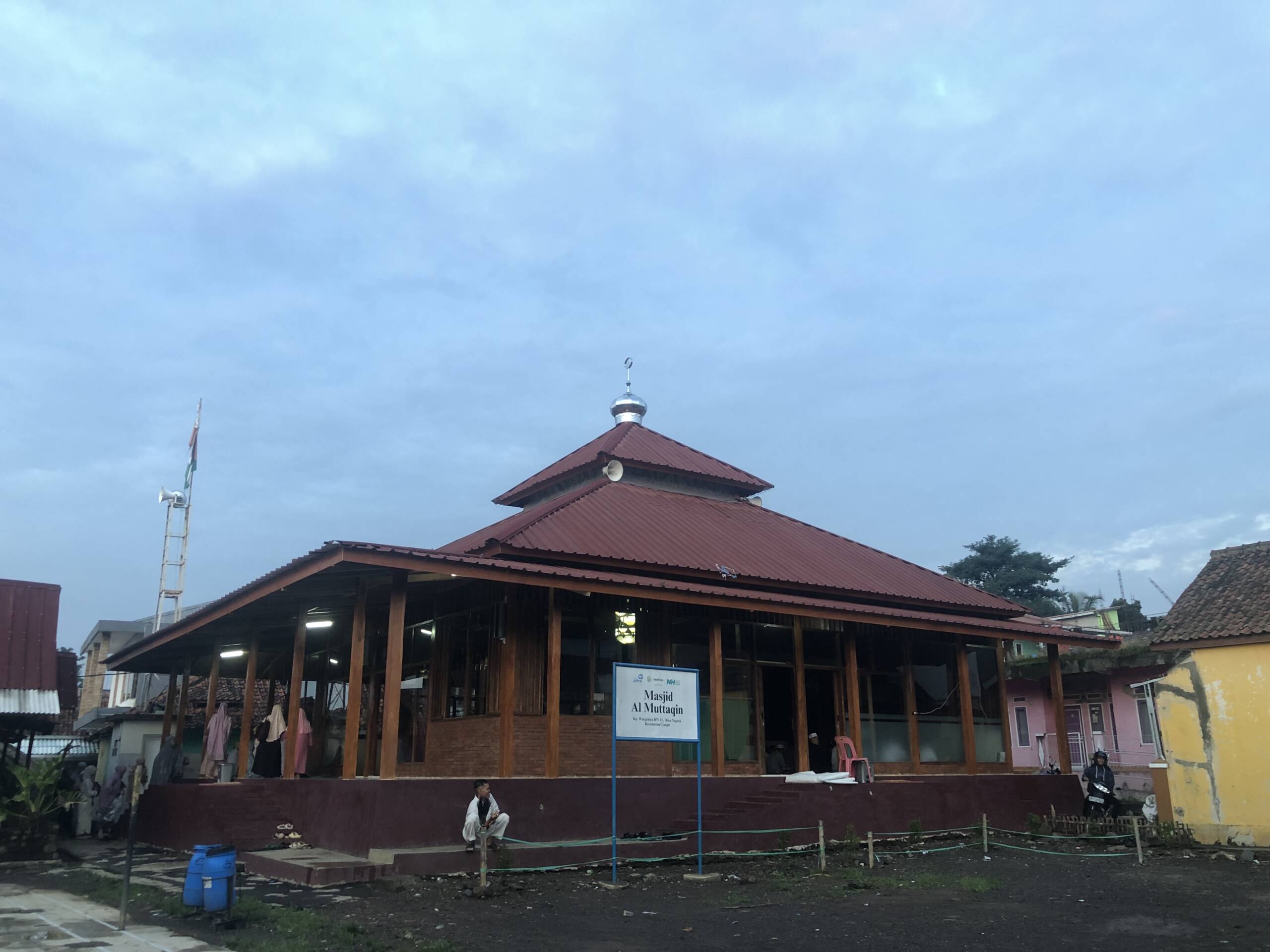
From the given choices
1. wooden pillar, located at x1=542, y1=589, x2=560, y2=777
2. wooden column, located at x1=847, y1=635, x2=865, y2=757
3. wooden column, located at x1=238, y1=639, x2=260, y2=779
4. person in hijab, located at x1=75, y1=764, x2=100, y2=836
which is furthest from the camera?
person in hijab, located at x1=75, y1=764, x2=100, y2=836

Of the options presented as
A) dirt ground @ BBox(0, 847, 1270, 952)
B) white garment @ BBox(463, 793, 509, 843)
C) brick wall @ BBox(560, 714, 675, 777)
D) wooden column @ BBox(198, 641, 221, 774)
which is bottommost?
dirt ground @ BBox(0, 847, 1270, 952)

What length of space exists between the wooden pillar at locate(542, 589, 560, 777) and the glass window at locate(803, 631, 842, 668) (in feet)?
20.5

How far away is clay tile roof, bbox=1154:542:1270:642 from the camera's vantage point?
16891mm

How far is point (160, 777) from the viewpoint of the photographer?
63.1 ft

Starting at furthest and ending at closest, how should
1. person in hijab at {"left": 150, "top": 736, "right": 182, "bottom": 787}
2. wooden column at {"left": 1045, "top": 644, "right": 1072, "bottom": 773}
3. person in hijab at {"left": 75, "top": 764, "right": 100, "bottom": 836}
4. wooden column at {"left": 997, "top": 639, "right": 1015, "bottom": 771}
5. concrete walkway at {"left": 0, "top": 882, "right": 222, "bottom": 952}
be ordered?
wooden column at {"left": 997, "top": 639, "right": 1015, "bottom": 771}, person in hijab at {"left": 75, "top": 764, "right": 100, "bottom": 836}, wooden column at {"left": 1045, "top": 644, "right": 1072, "bottom": 773}, person in hijab at {"left": 150, "top": 736, "right": 182, "bottom": 787}, concrete walkway at {"left": 0, "top": 882, "right": 222, "bottom": 952}

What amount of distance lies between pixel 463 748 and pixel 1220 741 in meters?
12.5

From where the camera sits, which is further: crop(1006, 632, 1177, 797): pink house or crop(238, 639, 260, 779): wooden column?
crop(1006, 632, 1177, 797): pink house

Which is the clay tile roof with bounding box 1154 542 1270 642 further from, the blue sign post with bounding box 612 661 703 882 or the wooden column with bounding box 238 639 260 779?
the wooden column with bounding box 238 639 260 779

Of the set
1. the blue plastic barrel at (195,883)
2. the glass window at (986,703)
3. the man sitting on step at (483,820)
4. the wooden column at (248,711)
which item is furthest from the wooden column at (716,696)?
the wooden column at (248,711)

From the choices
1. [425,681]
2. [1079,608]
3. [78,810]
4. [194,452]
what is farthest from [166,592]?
[1079,608]

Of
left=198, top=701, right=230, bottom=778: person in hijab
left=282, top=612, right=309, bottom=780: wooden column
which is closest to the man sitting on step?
left=282, top=612, right=309, bottom=780: wooden column

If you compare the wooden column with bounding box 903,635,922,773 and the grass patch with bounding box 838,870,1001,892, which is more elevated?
the wooden column with bounding box 903,635,922,773

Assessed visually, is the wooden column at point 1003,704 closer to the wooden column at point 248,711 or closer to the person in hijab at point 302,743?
the person in hijab at point 302,743

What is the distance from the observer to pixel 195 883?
9.27m
